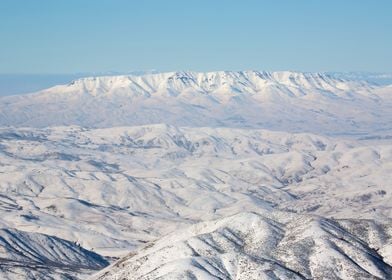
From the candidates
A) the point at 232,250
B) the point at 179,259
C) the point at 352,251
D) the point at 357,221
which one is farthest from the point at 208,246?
the point at 357,221

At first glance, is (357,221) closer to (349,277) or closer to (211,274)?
(349,277)

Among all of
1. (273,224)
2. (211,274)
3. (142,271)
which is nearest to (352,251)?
(273,224)

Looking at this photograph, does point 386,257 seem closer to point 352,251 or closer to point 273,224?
point 352,251

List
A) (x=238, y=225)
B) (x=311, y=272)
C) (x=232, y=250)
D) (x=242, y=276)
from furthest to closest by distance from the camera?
1. (x=238, y=225)
2. (x=232, y=250)
3. (x=311, y=272)
4. (x=242, y=276)

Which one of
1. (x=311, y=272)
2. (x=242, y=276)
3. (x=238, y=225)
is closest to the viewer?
(x=242, y=276)

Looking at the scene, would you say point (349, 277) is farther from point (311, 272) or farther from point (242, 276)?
point (242, 276)

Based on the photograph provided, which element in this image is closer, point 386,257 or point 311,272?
point 311,272

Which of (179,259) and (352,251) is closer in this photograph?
(179,259)

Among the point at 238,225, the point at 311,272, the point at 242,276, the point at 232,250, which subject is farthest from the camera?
the point at 238,225
